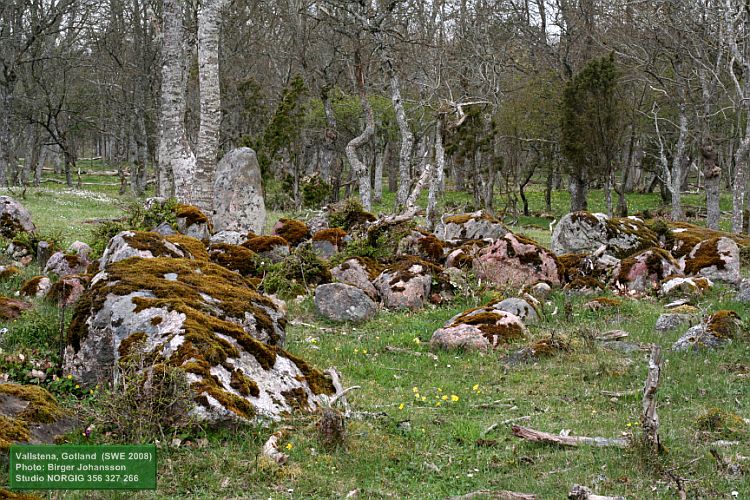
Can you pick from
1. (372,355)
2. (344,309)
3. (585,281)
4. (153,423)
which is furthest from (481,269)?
(153,423)

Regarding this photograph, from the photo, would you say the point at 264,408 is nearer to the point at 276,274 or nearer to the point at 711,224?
the point at 276,274

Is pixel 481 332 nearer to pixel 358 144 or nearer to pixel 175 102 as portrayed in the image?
pixel 175 102

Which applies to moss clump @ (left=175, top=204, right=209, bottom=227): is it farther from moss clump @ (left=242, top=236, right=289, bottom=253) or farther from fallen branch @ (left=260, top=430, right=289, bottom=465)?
fallen branch @ (left=260, top=430, right=289, bottom=465)

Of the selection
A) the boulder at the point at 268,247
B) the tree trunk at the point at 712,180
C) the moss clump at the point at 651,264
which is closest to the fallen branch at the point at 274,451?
the boulder at the point at 268,247

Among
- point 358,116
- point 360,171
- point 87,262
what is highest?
point 358,116

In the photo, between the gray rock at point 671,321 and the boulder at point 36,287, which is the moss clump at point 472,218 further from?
the boulder at point 36,287

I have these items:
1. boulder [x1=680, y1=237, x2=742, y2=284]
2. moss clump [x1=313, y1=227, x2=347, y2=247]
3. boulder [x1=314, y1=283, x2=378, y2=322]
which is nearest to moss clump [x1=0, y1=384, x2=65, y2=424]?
boulder [x1=314, y1=283, x2=378, y2=322]

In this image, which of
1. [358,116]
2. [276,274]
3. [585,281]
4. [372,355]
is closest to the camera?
[372,355]

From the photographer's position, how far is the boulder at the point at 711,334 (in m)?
10.7

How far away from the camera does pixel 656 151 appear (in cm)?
4094

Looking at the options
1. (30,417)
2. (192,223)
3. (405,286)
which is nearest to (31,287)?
(192,223)

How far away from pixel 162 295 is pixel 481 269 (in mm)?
8636

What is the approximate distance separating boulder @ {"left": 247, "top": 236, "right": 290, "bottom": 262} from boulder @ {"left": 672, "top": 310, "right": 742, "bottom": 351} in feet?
25.9

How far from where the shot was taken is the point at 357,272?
14.9 metres
